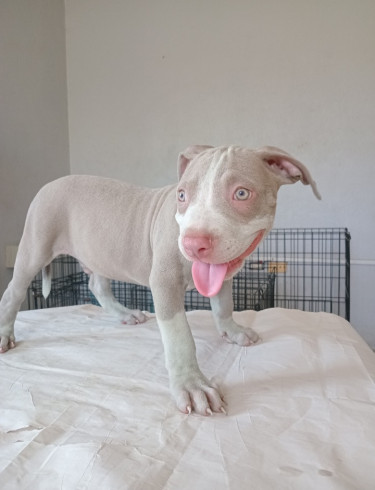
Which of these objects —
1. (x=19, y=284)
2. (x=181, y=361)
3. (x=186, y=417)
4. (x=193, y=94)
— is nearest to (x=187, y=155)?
(x=181, y=361)

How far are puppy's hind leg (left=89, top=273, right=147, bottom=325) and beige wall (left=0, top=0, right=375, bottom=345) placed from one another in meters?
1.13

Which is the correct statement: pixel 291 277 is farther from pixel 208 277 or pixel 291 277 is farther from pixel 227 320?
pixel 208 277

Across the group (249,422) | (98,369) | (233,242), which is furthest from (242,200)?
(98,369)

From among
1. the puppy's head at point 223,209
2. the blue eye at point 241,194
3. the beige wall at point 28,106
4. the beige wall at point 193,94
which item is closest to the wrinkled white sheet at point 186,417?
the puppy's head at point 223,209

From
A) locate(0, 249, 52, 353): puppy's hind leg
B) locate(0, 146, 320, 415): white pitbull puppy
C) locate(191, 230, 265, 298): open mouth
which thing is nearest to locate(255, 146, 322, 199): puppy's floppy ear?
locate(0, 146, 320, 415): white pitbull puppy

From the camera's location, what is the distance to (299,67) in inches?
111

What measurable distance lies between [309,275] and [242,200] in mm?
2277

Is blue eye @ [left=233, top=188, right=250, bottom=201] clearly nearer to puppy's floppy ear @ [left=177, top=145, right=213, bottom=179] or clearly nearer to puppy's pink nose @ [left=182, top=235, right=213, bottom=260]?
puppy's pink nose @ [left=182, top=235, right=213, bottom=260]

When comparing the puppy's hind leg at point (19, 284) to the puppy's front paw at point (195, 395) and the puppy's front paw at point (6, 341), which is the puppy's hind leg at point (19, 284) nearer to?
the puppy's front paw at point (6, 341)

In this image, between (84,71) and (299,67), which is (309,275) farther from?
(84,71)

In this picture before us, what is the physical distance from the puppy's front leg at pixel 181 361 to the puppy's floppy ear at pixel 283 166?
15.7 inches

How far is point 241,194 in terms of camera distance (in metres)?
0.81

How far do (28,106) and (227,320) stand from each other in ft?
7.53

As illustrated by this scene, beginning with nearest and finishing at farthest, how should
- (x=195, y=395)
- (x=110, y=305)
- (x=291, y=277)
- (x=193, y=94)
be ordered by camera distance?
(x=195, y=395) → (x=110, y=305) → (x=291, y=277) → (x=193, y=94)
